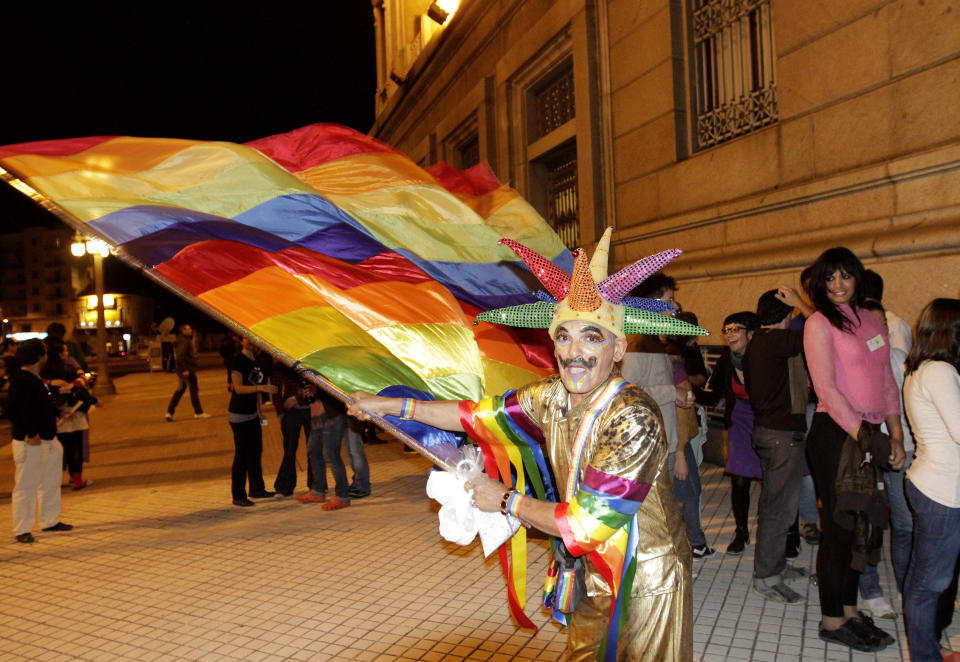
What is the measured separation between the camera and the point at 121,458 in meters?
11.5

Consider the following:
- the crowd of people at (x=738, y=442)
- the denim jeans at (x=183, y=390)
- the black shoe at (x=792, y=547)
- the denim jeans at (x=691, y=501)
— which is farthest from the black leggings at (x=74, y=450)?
the black shoe at (x=792, y=547)

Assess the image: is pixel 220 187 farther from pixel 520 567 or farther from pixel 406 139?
pixel 406 139

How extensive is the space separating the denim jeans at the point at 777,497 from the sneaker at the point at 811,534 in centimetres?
135

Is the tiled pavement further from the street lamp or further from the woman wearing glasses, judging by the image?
the street lamp

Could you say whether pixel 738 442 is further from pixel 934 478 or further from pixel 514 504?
pixel 514 504

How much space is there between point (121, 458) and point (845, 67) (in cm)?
1145

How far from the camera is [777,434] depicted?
4680mm

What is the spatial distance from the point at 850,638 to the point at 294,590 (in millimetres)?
3761

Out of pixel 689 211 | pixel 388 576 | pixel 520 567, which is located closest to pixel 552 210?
pixel 689 211

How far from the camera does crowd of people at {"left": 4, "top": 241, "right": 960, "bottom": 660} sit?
7.55ft

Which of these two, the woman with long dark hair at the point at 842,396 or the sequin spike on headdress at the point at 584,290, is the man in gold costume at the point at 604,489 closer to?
the sequin spike on headdress at the point at 584,290

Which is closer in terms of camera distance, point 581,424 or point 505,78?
point 581,424

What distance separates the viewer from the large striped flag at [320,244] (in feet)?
10.2

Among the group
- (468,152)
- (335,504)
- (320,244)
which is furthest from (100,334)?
(320,244)
